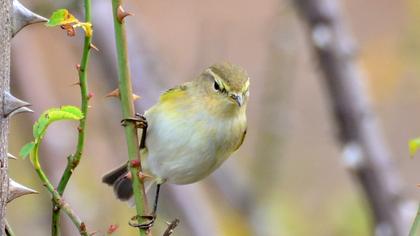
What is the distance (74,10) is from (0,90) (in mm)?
2386

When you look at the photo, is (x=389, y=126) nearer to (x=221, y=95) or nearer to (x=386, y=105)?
(x=386, y=105)

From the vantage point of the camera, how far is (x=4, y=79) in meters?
1.53

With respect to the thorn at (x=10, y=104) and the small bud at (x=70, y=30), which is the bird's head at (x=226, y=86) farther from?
the thorn at (x=10, y=104)

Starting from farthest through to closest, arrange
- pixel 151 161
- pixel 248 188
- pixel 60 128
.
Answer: pixel 248 188 < pixel 60 128 < pixel 151 161

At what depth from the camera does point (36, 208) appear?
5219 mm

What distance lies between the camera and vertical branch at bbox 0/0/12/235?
152cm

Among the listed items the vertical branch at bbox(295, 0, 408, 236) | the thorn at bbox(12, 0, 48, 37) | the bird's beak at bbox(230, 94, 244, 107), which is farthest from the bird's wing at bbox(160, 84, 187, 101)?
the thorn at bbox(12, 0, 48, 37)

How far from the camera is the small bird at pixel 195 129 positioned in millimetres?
3342

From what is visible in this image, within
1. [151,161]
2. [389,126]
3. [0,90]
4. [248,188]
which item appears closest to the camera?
[0,90]

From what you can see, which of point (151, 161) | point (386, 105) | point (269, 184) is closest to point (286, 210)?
point (269, 184)

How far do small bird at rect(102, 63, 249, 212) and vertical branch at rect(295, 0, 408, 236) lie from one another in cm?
67

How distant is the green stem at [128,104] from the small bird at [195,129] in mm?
1414

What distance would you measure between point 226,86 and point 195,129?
266 mm

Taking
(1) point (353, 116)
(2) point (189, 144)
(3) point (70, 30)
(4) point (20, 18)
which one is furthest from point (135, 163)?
(1) point (353, 116)
